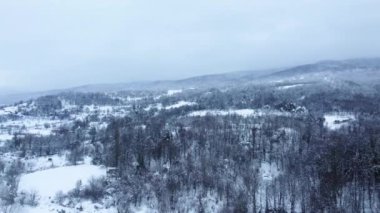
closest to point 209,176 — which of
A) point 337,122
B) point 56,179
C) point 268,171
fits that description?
point 268,171

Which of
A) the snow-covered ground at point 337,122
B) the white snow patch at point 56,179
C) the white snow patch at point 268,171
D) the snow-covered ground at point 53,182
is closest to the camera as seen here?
the snow-covered ground at point 53,182

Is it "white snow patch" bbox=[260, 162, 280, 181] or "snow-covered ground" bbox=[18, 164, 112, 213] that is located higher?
"snow-covered ground" bbox=[18, 164, 112, 213]

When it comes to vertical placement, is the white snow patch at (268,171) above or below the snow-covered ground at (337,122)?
below

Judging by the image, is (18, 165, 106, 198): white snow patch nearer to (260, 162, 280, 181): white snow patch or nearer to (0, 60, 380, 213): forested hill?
(0, 60, 380, 213): forested hill

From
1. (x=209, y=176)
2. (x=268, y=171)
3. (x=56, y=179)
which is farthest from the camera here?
(x=268, y=171)

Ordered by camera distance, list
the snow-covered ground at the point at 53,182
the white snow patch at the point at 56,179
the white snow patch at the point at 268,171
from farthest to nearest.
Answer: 1. the white snow patch at the point at 268,171
2. the white snow patch at the point at 56,179
3. the snow-covered ground at the point at 53,182

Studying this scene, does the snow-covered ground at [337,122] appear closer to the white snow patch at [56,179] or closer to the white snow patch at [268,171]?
the white snow patch at [268,171]

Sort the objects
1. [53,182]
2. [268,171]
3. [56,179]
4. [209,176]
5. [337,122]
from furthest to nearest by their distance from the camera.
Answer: [337,122]
[268,171]
[209,176]
[56,179]
[53,182]

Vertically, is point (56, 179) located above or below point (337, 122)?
above

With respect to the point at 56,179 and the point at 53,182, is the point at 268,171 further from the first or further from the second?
the point at 53,182

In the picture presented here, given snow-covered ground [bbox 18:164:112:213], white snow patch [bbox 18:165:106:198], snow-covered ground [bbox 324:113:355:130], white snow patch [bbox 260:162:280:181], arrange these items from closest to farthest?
snow-covered ground [bbox 18:164:112:213]
white snow patch [bbox 18:165:106:198]
white snow patch [bbox 260:162:280:181]
snow-covered ground [bbox 324:113:355:130]

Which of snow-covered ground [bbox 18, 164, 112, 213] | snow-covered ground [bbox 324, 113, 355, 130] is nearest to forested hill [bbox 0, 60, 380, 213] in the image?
snow-covered ground [bbox 18, 164, 112, 213]

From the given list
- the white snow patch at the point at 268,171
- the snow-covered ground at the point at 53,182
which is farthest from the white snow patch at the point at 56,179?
the white snow patch at the point at 268,171
